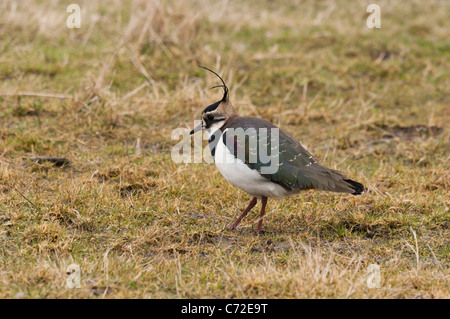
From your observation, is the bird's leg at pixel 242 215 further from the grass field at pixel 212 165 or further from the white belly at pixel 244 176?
the white belly at pixel 244 176

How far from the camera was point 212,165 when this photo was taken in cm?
570

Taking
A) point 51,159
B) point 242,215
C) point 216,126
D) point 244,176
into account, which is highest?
point 216,126

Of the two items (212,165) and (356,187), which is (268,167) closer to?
(356,187)

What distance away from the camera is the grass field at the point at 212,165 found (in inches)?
150

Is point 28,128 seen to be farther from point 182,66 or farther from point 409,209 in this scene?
point 409,209

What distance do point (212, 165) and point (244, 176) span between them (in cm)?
145

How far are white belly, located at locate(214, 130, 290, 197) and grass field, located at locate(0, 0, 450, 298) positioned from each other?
341 mm

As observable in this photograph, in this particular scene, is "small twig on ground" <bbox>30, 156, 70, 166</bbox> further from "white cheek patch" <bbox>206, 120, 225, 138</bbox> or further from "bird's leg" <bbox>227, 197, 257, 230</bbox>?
"bird's leg" <bbox>227, 197, 257, 230</bbox>

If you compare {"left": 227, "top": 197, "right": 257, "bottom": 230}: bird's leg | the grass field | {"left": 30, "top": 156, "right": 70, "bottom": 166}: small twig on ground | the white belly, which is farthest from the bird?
{"left": 30, "top": 156, "right": 70, "bottom": 166}: small twig on ground

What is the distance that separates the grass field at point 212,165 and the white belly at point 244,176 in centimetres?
34

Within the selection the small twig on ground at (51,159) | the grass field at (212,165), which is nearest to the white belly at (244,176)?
the grass field at (212,165)

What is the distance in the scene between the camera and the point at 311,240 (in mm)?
4449

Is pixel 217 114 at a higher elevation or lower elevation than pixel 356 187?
Answer: higher

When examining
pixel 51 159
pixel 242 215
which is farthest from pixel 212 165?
pixel 51 159
